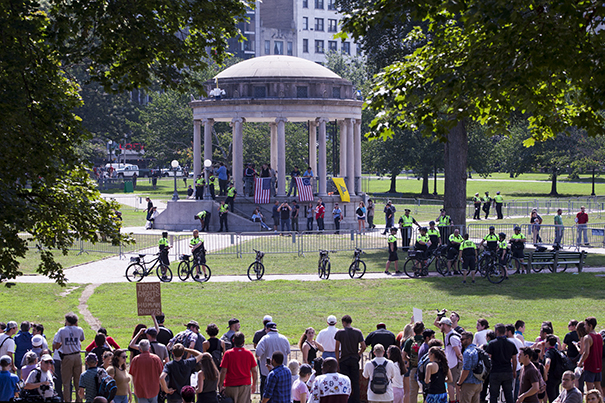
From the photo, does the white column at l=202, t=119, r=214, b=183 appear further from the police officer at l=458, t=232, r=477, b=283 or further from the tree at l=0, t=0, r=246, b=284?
the tree at l=0, t=0, r=246, b=284

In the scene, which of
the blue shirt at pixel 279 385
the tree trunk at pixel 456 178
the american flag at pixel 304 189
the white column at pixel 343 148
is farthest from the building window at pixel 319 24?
the blue shirt at pixel 279 385

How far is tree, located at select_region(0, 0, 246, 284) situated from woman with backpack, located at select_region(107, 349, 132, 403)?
6.91 ft

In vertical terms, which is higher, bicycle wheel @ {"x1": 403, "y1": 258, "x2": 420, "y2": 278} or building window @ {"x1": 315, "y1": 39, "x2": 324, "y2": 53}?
building window @ {"x1": 315, "y1": 39, "x2": 324, "y2": 53}

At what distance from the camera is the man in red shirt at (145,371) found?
11.0 m

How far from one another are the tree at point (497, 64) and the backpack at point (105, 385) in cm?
601

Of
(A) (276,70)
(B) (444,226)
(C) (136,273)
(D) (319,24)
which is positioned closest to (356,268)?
(B) (444,226)

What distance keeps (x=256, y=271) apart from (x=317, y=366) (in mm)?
13880

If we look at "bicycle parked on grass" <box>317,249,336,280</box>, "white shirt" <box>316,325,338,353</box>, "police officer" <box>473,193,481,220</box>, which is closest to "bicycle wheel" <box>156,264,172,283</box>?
"bicycle parked on grass" <box>317,249,336,280</box>

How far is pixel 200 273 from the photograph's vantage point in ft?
83.8

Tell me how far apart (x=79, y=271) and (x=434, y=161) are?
43904mm

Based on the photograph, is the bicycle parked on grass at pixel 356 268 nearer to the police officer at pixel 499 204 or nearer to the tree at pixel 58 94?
the tree at pixel 58 94

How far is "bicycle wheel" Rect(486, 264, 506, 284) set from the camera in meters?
24.6

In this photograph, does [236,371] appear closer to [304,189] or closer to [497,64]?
[497,64]

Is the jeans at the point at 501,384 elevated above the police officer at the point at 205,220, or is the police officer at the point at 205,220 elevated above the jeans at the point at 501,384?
the police officer at the point at 205,220
